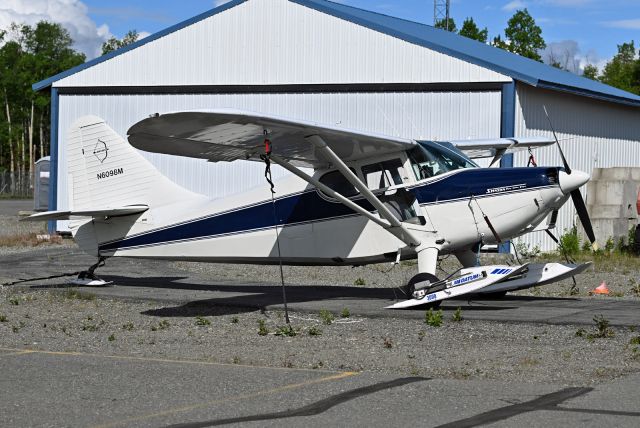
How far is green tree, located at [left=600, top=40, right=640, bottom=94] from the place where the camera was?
87062 millimetres

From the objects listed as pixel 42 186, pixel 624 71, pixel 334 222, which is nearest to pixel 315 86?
pixel 334 222

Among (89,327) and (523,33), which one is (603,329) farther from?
(523,33)

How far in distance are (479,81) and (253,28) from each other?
651 centimetres

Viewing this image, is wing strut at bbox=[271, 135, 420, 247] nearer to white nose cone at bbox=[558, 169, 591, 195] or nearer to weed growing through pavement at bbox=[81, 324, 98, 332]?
white nose cone at bbox=[558, 169, 591, 195]

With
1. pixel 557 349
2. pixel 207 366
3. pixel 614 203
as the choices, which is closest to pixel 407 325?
pixel 557 349

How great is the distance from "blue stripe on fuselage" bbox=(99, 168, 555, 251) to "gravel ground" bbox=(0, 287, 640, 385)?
186cm

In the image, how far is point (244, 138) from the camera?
13688 mm

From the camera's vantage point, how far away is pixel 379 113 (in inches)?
1022

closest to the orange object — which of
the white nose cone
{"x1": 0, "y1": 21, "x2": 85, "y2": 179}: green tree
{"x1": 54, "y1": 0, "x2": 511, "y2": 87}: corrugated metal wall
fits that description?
the white nose cone

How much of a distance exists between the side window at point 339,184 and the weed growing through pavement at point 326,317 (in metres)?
2.11

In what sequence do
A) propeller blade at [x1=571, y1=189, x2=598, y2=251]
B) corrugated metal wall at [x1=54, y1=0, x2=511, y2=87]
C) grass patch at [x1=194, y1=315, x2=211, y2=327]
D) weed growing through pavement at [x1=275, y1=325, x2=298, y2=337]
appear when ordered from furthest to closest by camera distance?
corrugated metal wall at [x1=54, y1=0, x2=511, y2=87]
propeller blade at [x1=571, y1=189, x2=598, y2=251]
grass patch at [x1=194, y1=315, x2=211, y2=327]
weed growing through pavement at [x1=275, y1=325, x2=298, y2=337]

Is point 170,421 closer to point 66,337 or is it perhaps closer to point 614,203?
point 66,337

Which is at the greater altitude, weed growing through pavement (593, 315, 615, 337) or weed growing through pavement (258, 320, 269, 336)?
weed growing through pavement (593, 315, 615, 337)

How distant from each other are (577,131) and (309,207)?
14.6 m
